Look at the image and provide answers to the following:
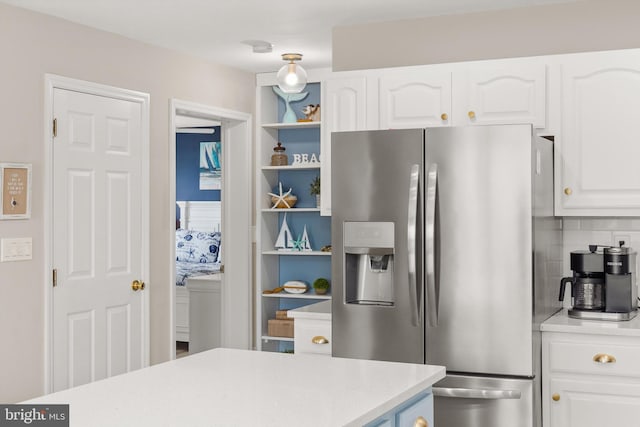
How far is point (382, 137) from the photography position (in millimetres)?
3506

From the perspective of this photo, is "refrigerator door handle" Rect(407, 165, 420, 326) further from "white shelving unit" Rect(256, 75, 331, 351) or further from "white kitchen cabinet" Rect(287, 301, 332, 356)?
"white shelving unit" Rect(256, 75, 331, 351)

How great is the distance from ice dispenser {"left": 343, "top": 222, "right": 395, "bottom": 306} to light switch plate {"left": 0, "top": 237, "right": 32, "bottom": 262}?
68.2 inches

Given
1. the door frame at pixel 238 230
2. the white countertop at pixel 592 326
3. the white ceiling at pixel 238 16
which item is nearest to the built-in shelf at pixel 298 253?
the door frame at pixel 238 230

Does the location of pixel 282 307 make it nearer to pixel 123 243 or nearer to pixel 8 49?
pixel 123 243

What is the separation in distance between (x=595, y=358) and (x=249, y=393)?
1.96 metres

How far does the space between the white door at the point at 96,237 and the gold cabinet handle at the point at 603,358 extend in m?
2.76

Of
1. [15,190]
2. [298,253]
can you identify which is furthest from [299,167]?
[15,190]

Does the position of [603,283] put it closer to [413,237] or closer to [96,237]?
[413,237]

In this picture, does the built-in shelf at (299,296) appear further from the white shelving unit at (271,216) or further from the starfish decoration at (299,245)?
the starfish decoration at (299,245)

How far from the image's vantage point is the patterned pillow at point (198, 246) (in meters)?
8.35

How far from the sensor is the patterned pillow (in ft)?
27.4

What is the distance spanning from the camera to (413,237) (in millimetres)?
3406

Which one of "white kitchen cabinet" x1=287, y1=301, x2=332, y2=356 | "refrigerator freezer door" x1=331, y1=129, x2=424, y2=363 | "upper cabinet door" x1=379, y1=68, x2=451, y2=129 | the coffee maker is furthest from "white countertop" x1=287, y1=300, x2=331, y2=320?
the coffee maker

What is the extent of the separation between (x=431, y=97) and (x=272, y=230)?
2.41 meters
